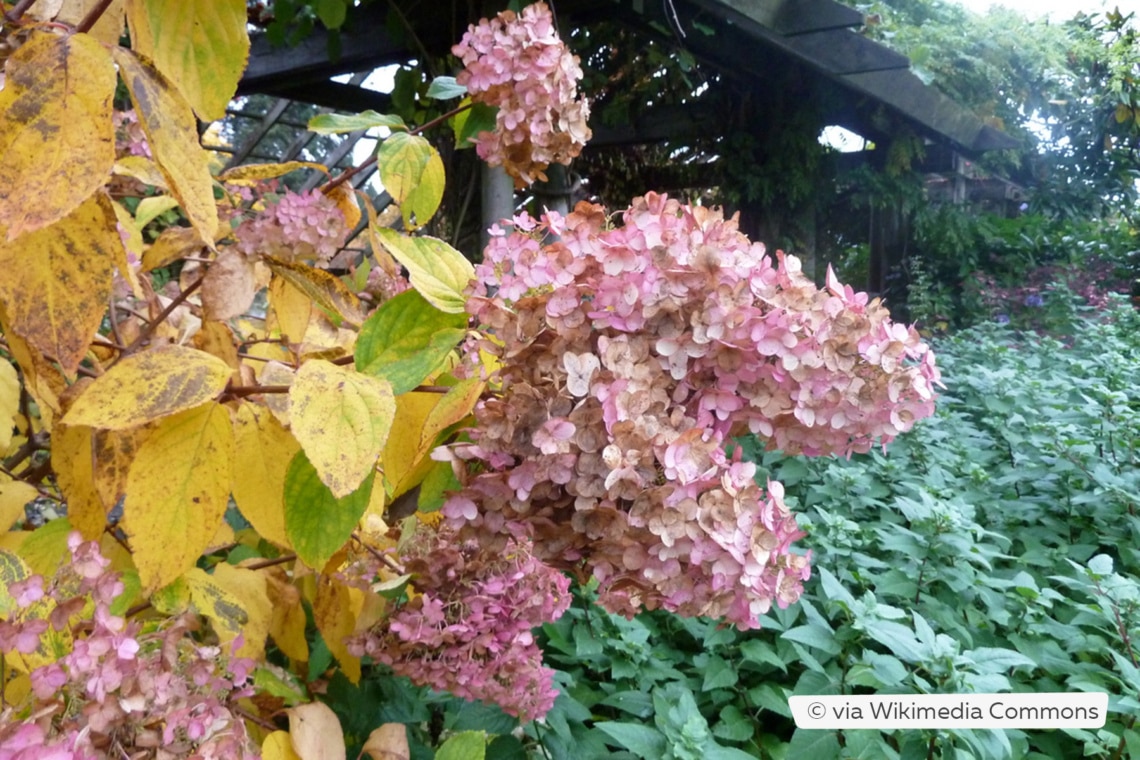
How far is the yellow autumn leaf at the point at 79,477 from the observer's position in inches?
20.7

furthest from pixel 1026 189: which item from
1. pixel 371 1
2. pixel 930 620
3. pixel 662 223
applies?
pixel 662 223

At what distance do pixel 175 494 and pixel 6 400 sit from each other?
0.76 feet

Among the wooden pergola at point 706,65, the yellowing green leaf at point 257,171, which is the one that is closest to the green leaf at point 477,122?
the yellowing green leaf at point 257,171

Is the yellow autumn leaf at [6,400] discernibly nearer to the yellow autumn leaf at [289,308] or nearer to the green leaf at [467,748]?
the yellow autumn leaf at [289,308]

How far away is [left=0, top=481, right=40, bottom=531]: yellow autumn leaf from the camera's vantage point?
633mm

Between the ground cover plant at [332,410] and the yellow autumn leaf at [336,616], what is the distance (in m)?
0.04

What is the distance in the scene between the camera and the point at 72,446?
0.53 meters

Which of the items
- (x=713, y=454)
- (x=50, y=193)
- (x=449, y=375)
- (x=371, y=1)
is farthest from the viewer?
(x=371, y=1)

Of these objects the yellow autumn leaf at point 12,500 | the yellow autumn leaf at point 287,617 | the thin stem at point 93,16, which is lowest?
the yellow autumn leaf at point 287,617

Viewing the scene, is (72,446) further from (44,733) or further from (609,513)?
(609,513)

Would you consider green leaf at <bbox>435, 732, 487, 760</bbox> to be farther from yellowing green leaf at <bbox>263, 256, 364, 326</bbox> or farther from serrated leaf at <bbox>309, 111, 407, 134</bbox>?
serrated leaf at <bbox>309, 111, 407, 134</bbox>

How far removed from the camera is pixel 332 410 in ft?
1.45

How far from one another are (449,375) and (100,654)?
0.31 metres

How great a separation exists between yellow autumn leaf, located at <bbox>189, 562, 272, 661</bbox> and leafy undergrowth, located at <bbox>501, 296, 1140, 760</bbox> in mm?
383
